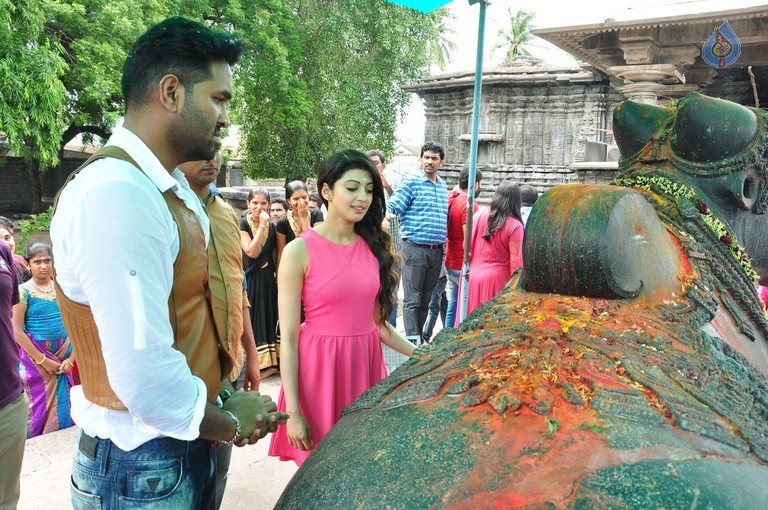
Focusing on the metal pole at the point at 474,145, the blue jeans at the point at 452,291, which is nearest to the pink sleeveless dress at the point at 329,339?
the metal pole at the point at 474,145

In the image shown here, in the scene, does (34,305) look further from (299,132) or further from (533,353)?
(299,132)

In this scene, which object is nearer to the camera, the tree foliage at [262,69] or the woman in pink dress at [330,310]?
the woman in pink dress at [330,310]

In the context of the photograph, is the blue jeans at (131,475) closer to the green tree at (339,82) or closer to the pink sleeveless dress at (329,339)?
the pink sleeveless dress at (329,339)

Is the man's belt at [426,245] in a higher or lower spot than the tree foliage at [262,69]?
lower

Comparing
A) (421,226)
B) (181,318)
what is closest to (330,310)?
(181,318)

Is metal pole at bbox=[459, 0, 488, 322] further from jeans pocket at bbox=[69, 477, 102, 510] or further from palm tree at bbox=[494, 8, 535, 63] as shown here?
palm tree at bbox=[494, 8, 535, 63]

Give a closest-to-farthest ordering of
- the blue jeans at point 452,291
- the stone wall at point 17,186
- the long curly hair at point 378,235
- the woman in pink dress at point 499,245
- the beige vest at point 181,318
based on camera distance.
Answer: the beige vest at point 181,318 → the long curly hair at point 378,235 → the woman in pink dress at point 499,245 → the blue jeans at point 452,291 → the stone wall at point 17,186

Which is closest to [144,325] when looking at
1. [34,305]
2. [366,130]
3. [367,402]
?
[367,402]

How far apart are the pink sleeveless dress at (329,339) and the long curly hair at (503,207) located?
2.76 meters

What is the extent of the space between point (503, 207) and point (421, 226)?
0.87m

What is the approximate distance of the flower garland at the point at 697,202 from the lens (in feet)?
5.44

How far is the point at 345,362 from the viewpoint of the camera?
2.39m

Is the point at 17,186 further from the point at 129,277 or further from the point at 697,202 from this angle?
the point at 697,202

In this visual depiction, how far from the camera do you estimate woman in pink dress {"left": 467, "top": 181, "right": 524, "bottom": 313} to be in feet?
16.3
